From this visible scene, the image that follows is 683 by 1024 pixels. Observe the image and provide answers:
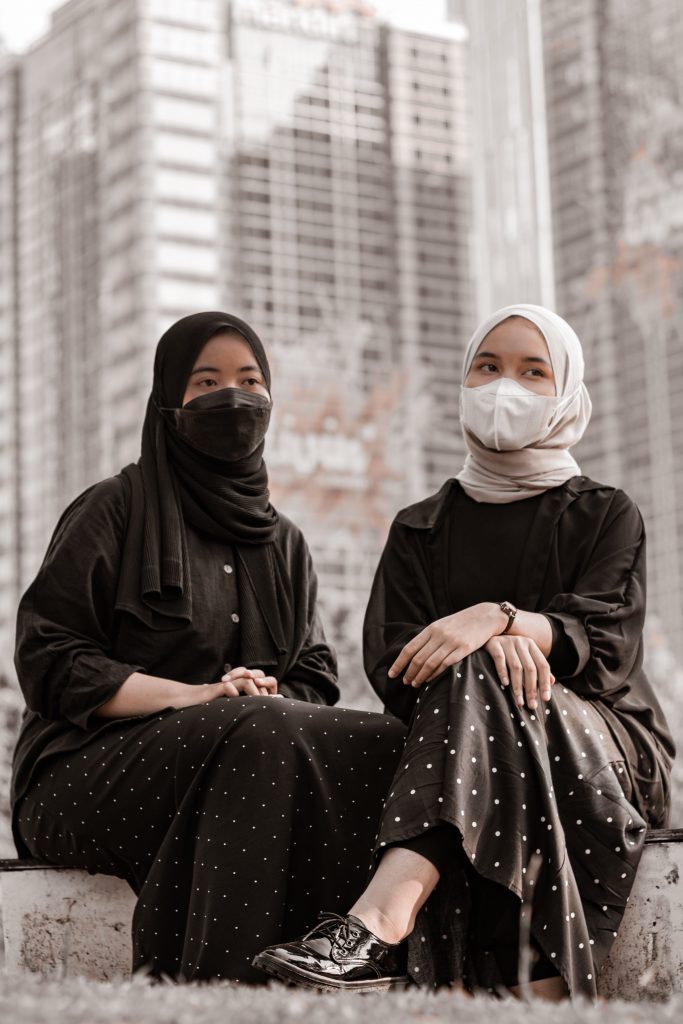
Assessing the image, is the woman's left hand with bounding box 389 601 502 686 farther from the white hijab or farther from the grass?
the grass

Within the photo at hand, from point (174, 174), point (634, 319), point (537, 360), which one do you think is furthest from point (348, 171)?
point (537, 360)

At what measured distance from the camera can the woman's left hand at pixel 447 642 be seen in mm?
3254

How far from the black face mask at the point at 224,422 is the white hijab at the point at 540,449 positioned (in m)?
0.52

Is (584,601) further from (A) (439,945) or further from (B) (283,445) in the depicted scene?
(B) (283,445)

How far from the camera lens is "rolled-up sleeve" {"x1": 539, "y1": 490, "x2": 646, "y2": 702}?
11.2ft

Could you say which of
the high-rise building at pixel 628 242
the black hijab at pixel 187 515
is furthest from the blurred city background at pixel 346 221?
the black hijab at pixel 187 515

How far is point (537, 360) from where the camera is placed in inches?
153

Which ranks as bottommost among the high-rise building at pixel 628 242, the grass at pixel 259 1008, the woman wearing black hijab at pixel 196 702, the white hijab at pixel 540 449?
the grass at pixel 259 1008

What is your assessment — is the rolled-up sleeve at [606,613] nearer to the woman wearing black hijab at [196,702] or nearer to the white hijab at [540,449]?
the white hijab at [540,449]

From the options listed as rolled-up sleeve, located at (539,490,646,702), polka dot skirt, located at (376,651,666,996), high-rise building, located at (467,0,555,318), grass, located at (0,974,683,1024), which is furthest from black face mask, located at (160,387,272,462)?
high-rise building, located at (467,0,555,318)

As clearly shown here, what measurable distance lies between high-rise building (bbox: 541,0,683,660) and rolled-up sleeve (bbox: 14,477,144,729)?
121ft

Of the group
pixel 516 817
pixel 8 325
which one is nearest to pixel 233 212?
pixel 8 325

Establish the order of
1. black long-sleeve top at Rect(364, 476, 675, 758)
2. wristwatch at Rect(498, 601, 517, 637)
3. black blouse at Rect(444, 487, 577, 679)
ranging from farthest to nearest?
black blouse at Rect(444, 487, 577, 679)
black long-sleeve top at Rect(364, 476, 675, 758)
wristwatch at Rect(498, 601, 517, 637)

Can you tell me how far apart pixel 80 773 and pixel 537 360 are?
1.43 meters
